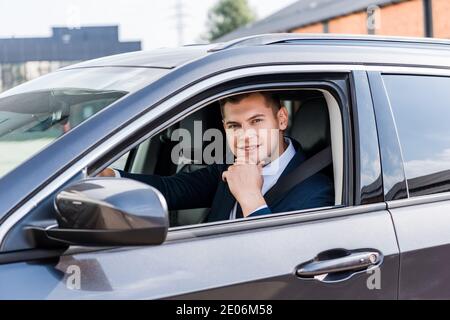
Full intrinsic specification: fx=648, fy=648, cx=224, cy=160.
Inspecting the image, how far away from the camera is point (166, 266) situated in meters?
1.72

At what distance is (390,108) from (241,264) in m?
0.78

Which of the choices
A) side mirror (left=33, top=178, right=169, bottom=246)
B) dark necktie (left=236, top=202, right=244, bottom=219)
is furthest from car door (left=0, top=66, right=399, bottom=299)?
dark necktie (left=236, top=202, right=244, bottom=219)

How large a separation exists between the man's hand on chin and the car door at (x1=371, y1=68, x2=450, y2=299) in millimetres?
447

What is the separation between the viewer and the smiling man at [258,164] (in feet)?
7.42

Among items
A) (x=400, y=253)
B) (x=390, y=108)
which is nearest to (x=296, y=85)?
(x=390, y=108)

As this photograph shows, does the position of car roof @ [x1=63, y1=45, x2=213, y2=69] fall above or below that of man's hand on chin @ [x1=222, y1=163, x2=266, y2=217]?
above

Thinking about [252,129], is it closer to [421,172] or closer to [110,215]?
[421,172]

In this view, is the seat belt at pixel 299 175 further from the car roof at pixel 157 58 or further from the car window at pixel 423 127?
the car roof at pixel 157 58

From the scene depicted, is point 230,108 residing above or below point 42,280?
above

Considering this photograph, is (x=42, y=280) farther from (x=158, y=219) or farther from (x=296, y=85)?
(x=296, y=85)

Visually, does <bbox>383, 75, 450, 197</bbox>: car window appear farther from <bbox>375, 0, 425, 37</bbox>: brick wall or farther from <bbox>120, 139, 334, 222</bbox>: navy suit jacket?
<bbox>375, 0, 425, 37</bbox>: brick wall

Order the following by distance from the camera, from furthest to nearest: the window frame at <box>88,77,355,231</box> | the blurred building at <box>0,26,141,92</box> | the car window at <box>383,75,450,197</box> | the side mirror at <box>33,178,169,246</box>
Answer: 1. the blurred building at <box>0,26,141,92</box>
2. the car window at <box>383,75,450,197</box>
3. the window frame at <box>88,77,355,231</box>
4. the side mirror at <box>33,178,169,246</box>

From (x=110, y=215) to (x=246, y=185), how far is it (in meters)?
0.82

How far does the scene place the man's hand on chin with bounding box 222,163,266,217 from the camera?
2201 mm
